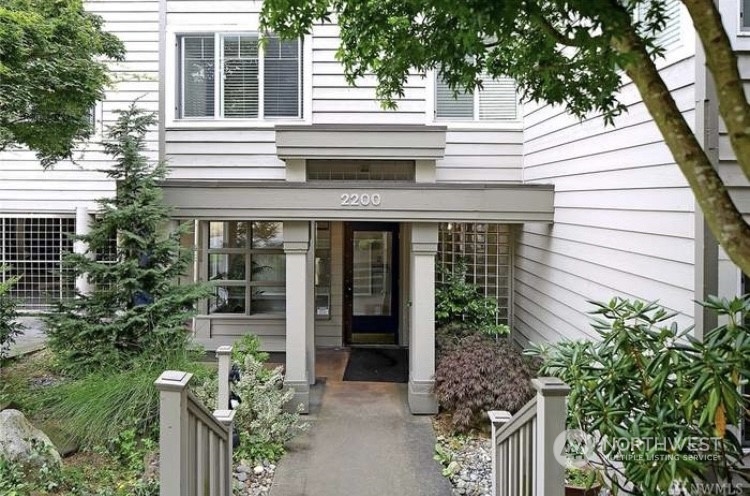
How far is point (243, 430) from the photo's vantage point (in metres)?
5.40

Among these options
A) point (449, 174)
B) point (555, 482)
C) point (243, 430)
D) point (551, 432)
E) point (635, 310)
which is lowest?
point (243, 430)

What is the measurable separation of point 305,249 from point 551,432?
4296 mm

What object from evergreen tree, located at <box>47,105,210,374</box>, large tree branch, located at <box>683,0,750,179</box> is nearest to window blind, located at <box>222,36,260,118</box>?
evergreen tree, located at <box>47,105,210,374</box>

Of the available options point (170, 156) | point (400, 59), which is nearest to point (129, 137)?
point (170, 156)

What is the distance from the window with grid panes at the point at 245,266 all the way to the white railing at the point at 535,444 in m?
5.76

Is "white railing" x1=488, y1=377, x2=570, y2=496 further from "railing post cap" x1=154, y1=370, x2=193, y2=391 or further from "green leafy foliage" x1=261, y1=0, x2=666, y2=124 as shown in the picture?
"railing post cap" x1=154, y1=370, x2=193, y2=391

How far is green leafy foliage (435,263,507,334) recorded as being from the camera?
758 centimetres

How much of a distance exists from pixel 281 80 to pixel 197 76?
1.33 metres

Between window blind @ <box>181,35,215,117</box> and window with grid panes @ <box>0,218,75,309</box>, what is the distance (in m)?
4.12

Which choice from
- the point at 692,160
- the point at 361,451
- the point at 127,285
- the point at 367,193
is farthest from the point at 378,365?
the point at 692,160

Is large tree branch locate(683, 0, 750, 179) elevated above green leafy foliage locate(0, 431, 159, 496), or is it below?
above

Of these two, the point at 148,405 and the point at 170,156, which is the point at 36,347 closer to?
the point at 170,156

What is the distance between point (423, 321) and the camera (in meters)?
6.34

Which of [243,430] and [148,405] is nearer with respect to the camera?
[148,405]
